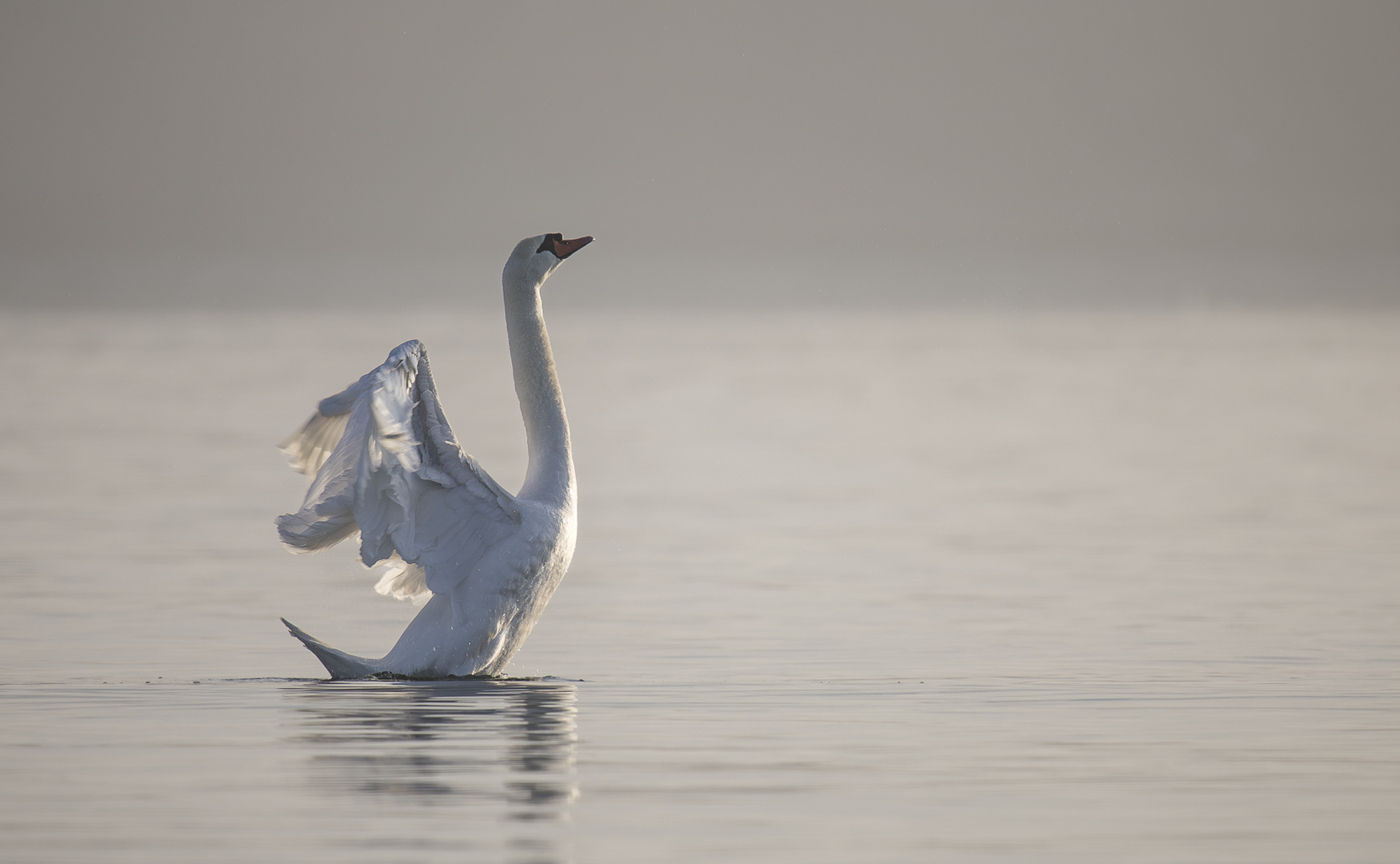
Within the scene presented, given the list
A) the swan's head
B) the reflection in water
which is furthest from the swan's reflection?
the swan's head

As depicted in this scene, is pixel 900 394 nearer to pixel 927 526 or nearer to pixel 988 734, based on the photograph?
pixel 927 526

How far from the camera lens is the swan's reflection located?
9523 millimetres

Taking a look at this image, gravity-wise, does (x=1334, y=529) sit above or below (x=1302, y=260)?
below

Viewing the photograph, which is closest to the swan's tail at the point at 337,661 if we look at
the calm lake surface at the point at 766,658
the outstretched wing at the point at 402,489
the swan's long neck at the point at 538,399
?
the calm lake surface at the point at 766,658

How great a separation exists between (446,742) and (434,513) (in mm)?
1975

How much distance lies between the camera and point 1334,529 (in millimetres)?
19484

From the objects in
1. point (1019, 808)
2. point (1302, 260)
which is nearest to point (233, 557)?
point (1019, 808)

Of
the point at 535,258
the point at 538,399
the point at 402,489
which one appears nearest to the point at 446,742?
the point at 402,489

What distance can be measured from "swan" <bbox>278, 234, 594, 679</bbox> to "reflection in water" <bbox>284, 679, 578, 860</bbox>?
10.8 inches

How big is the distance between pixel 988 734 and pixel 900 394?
1151 inches

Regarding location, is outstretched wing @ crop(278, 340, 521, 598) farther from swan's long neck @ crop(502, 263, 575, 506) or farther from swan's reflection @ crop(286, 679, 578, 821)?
swan's reflection @ crop(286, 679, 578, 821)

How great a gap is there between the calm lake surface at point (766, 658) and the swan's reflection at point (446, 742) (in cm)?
3

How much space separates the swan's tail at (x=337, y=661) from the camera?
40.5ft

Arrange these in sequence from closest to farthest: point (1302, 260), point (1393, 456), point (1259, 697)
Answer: point (1259, 697), point (1393, 456), point (1302, 260)
